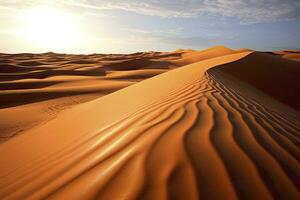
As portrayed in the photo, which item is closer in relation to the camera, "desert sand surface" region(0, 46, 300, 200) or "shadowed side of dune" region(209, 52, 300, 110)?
"desert sand surface" region(0, 46, 300, 200)

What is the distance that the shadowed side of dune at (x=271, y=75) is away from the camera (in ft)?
27.8

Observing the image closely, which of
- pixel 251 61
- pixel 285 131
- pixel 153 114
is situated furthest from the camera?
pixel 251 61

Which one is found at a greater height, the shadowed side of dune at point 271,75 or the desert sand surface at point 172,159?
the desert sand surface at point 172,159

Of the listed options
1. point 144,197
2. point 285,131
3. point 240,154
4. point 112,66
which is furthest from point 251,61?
point 112,66

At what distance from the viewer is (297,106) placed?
780cm

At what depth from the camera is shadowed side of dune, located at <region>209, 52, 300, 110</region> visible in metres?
8.47

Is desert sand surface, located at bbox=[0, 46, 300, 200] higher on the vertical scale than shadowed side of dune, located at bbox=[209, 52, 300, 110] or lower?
higher

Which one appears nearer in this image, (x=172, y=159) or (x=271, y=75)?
(x=172, y=159)

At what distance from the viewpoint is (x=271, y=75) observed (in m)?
9.80

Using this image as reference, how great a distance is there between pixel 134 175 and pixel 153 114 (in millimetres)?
1471

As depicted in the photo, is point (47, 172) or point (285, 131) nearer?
point (47, 172)

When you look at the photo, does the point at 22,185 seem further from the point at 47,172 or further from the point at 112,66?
the point at 112,66

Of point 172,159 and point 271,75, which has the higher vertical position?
point 172,159

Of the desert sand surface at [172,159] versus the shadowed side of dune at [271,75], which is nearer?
the desert sand surface at [172,159]
